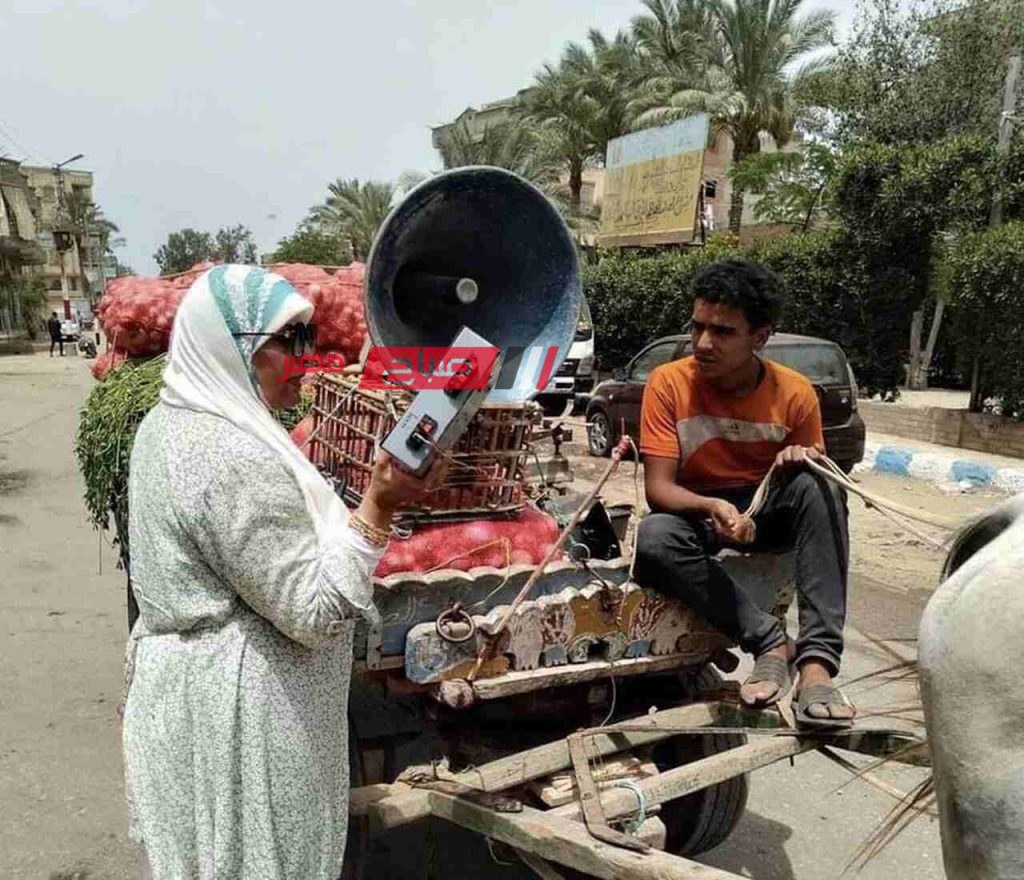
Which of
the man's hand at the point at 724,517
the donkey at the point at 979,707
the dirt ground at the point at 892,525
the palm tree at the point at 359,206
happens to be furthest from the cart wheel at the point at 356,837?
the palm tree at the point at 359,206

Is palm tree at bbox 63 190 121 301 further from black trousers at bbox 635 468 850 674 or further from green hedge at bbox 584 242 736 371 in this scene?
black trousers at bbox 635 468 850 674

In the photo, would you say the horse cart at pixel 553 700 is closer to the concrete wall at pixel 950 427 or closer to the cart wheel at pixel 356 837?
the cart wheel at pixel 356 837

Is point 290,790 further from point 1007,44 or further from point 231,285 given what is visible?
point 1007,44

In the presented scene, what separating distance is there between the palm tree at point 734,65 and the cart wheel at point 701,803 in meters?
21.4

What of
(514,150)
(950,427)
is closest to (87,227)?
(514,150)

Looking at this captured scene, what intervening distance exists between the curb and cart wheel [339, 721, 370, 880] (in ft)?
26.4

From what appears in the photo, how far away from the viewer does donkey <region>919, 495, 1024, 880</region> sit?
1208 millimetres

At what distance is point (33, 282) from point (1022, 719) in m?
52.7

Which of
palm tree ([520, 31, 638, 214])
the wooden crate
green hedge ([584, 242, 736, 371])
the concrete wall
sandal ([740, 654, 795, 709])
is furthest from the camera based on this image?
palm tree ([520, 31, 638, 214])

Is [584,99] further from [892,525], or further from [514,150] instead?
[892,525]

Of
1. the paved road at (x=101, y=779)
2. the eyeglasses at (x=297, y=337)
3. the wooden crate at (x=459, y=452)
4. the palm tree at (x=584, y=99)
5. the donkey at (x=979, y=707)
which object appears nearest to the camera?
the donkey at (x=979, y=707)

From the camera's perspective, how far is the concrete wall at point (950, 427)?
11008 millimetres

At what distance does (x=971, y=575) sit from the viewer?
1.29 m

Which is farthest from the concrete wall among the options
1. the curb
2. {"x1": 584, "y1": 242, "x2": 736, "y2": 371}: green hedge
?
{"x1": 584, "y1": 242, "x2": 736, "y2": 371}: green hedge
